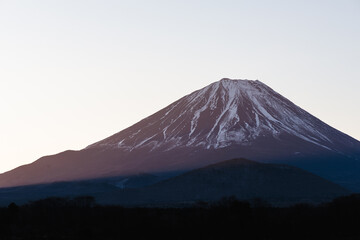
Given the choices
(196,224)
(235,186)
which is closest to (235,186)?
(235,186)

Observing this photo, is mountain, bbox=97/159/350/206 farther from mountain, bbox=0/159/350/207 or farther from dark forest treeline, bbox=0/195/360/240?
dark forest treeline, bbox=0/195/360/240

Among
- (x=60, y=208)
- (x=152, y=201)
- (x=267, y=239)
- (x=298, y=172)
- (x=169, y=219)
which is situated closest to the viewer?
(x=267, y=239)

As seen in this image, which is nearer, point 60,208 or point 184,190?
point 60,208

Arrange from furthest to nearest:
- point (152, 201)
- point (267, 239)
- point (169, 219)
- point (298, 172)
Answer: point (298, 172) → point (152, 201) → point (169, 219) → point (267, 239)

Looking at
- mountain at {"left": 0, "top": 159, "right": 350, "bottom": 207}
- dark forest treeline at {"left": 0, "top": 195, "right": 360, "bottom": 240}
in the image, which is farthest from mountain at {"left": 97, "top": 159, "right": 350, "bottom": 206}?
dark forest treeline at {"left": 0, "top": 195, "right": 360, "bottom": 240}

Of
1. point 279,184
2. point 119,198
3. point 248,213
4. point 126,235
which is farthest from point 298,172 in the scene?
point 126,235

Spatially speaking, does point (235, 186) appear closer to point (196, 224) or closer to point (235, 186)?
point (235, 186)

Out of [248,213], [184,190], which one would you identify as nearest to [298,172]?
[184,190]

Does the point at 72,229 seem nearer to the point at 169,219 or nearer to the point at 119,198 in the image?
the point at 169,219
